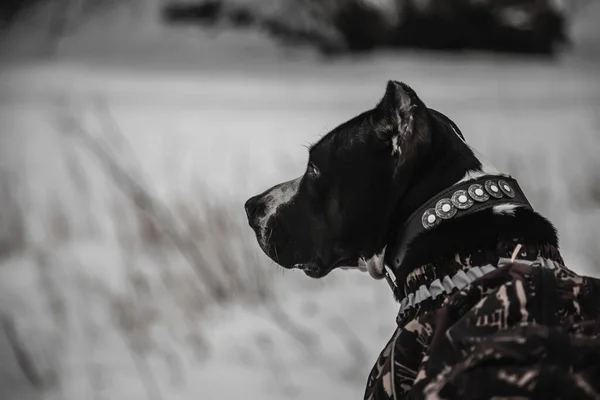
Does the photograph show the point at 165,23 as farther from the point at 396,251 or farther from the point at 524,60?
→ the point at 396,251

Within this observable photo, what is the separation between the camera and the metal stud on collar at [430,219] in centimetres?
94

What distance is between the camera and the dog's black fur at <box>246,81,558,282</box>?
3.07ft

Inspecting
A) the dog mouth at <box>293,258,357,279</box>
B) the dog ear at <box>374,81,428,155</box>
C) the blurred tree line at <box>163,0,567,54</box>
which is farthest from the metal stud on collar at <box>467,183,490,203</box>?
the blurred tree line at <box>163,0,567,54</box>

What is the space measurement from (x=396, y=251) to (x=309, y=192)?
22cm

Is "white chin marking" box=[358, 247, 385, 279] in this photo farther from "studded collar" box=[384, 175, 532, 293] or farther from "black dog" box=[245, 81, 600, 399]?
"studded collar" box=[384, 175, 532, 293]

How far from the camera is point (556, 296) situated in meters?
0.80

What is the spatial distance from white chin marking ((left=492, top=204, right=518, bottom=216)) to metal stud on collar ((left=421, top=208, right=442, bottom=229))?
0.27 ft

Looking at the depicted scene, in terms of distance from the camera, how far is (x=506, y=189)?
95cm

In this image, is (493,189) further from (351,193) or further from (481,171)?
(351,193)

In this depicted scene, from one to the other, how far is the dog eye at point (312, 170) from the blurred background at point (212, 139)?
1107 millimetres

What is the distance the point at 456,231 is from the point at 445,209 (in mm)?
36

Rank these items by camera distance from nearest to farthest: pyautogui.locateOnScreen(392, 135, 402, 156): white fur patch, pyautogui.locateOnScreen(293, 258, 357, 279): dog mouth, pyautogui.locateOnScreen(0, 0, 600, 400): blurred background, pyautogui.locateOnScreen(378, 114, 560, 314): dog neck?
pyautogui.locateOnScreen(378, 114, 560, 314): dog neck, pyautogui.locateOnScreen(392, 135, 402, 156): white fur patch, pyautogui.locateOnScreen(293, 258, 357, 279): dog mouth, pyautogui.locateOnScreen(0, 0, 600, 400): blurred background

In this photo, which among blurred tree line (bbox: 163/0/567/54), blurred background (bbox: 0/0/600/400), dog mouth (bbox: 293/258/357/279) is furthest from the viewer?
blurred tree line (bbox: 163/0/567/54)

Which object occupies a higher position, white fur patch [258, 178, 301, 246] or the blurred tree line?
the blurred tree line
